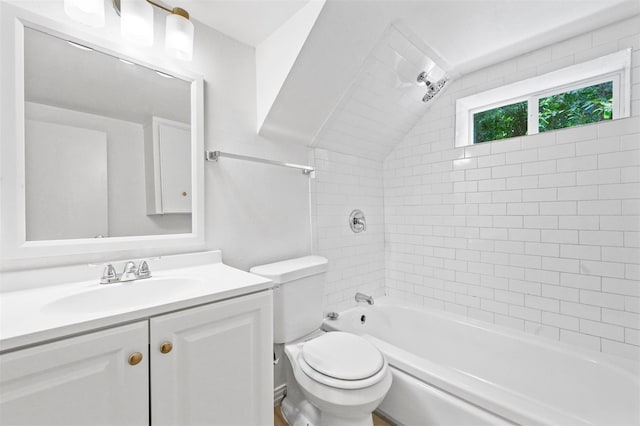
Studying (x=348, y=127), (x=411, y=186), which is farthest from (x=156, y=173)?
(x=411, y=186)

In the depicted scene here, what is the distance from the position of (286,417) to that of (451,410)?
928mm

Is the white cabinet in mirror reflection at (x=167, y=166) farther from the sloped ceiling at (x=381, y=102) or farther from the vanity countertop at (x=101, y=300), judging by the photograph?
the sloped ceiling at (x=381, y=102)

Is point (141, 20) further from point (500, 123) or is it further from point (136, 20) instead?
point (500, 123)

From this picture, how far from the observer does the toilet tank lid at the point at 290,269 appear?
1493 mm

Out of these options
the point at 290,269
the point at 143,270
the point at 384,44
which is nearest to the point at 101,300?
the point at 143,270

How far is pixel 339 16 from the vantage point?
139 centimetres

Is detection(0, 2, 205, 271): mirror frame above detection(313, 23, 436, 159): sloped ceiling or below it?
below

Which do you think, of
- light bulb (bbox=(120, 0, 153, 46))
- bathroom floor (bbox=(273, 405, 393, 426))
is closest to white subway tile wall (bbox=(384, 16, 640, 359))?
bathroom floor (bbox=(273, 405, 393, 426))

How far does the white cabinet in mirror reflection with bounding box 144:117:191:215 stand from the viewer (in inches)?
51.7

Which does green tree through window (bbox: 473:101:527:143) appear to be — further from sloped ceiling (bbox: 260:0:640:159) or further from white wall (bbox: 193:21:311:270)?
white wall (bbox: 193:21:311:270)

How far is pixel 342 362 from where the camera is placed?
1317 mm

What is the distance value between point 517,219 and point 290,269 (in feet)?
5.35

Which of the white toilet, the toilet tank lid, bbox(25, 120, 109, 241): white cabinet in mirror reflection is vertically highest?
bbox(25, 120, 109, 241): white cabinet in mirror reflection

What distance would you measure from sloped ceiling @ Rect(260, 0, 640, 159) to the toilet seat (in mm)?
1340
